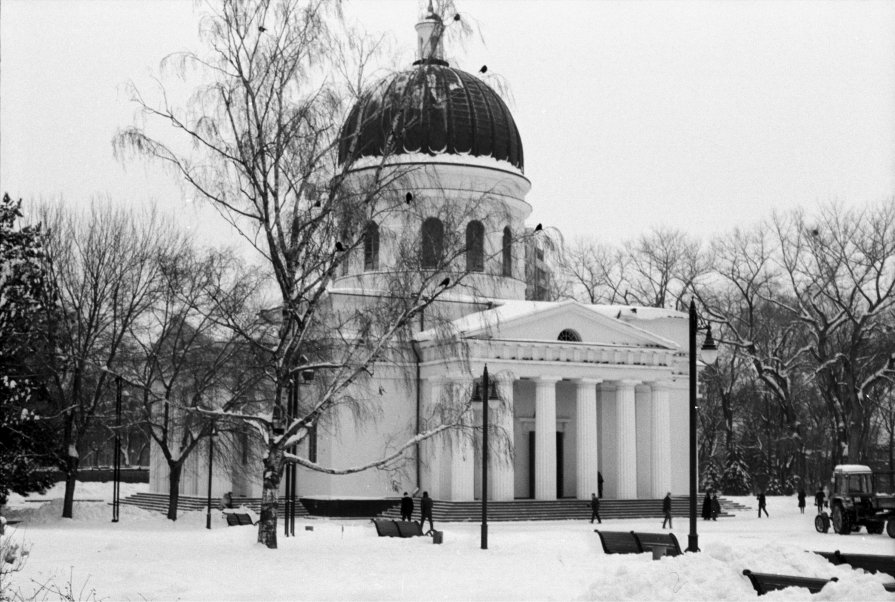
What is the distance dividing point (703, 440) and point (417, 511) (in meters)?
31.1

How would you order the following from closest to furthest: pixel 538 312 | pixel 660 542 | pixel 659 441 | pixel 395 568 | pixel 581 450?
pixel 395 568 < pixel 660 542 < pixel 538 312 < pixel 581 450 < pixel 659 441

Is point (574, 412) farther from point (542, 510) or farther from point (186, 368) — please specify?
point (186, 368)

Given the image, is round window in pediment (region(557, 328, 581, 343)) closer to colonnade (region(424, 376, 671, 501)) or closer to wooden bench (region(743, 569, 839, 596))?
colonnade (region(424, 376, 671, 501))

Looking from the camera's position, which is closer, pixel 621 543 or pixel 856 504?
pixel 621 543

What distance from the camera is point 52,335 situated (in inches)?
1448

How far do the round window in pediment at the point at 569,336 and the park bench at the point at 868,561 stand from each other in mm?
27515

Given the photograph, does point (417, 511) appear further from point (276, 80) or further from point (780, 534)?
point (276, 80)

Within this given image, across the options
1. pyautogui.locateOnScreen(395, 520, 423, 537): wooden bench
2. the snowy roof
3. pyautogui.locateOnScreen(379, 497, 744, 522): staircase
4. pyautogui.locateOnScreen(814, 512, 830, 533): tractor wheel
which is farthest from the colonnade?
pyautogui.locateOnScreen(395, 520, 423, 537): wooden bench

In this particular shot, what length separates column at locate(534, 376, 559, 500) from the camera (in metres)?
43.2

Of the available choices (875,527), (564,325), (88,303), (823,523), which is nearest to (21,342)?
(88,303)

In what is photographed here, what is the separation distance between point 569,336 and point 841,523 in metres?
13.2

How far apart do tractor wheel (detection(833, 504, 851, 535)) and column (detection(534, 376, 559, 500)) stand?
10720 mm

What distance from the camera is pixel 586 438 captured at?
44.5 metres

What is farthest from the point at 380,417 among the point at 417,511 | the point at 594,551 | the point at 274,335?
the point at 594,551
